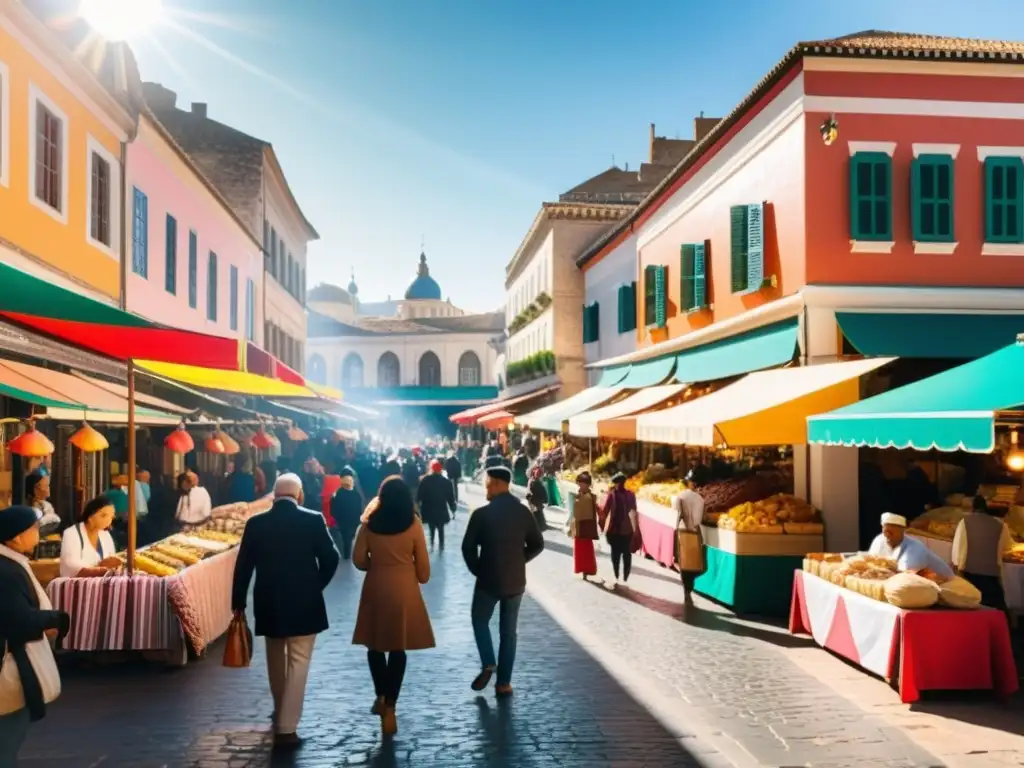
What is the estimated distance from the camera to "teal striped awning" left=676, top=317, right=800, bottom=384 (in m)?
14.6

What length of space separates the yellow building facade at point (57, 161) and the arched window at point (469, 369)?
208 feet

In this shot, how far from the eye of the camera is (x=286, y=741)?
6.80 meters

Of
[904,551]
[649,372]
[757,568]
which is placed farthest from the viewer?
[649,372]

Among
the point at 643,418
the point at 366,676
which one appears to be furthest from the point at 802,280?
the point at 366,676

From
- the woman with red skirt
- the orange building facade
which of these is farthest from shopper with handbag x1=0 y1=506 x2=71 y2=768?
the orange building facade

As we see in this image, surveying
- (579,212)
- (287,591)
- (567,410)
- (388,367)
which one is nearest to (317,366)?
(388,367)

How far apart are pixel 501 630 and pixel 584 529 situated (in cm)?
623

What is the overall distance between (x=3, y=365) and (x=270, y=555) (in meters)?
6.26

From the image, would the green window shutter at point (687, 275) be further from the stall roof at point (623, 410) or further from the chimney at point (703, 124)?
the chimney at point (703, 124)

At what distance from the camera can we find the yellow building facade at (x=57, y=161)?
12359 mm

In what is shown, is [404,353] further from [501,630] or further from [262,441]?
[501,630]

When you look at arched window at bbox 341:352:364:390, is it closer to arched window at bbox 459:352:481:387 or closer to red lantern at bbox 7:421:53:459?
arched window at bbox 459:352:481:387

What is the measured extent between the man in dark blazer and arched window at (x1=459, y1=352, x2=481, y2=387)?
73449mm

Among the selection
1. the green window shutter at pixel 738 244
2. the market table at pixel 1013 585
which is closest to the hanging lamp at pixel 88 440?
the market table at pixel 1013 585
